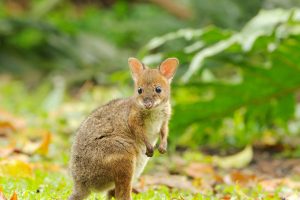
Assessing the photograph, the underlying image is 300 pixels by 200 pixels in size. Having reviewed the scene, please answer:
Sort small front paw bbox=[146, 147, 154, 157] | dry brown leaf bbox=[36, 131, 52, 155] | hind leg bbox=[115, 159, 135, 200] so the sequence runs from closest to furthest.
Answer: hind leg bbox=[115, 159, 135, 200]
small front paw bbox=[146, 147, 154, 157]
dry brown leaf bbox=[36, 131, 52, 155]

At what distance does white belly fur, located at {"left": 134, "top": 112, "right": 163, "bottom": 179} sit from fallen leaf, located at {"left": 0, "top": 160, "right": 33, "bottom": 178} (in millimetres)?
1237

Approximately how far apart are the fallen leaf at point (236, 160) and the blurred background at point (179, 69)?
51 centimetres

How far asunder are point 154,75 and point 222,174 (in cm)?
206

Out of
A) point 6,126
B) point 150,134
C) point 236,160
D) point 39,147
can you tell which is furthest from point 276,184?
point 6,126

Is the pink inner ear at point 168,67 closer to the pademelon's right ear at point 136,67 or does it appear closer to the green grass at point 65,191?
the pademelon's right ear at point 136,67

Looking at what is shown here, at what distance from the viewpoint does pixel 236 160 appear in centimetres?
675

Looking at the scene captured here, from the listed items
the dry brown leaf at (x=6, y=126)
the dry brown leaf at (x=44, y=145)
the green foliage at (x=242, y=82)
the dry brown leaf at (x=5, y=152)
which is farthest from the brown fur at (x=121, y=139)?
the dry brown leaf at (x=6, y=126)

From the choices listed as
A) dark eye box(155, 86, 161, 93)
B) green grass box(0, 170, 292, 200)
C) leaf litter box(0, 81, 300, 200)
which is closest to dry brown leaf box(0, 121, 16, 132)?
leaf litter box(0, 81, 300, 200)

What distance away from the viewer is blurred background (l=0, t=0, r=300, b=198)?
6742mm

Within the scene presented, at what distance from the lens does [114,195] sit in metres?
4.46

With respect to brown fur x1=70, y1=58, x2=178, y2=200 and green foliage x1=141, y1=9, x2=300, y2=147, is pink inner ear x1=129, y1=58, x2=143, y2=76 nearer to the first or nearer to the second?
brown fur x1=70, y1=58, x2=178, y2=200

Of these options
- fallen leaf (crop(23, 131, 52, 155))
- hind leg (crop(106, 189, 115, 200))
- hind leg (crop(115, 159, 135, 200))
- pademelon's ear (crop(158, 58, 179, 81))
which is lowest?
hind leg (crop(115, 159, 135, 200))

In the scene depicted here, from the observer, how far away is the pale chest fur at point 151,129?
14.2 feet

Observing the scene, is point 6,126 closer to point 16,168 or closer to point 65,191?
point 16,168
